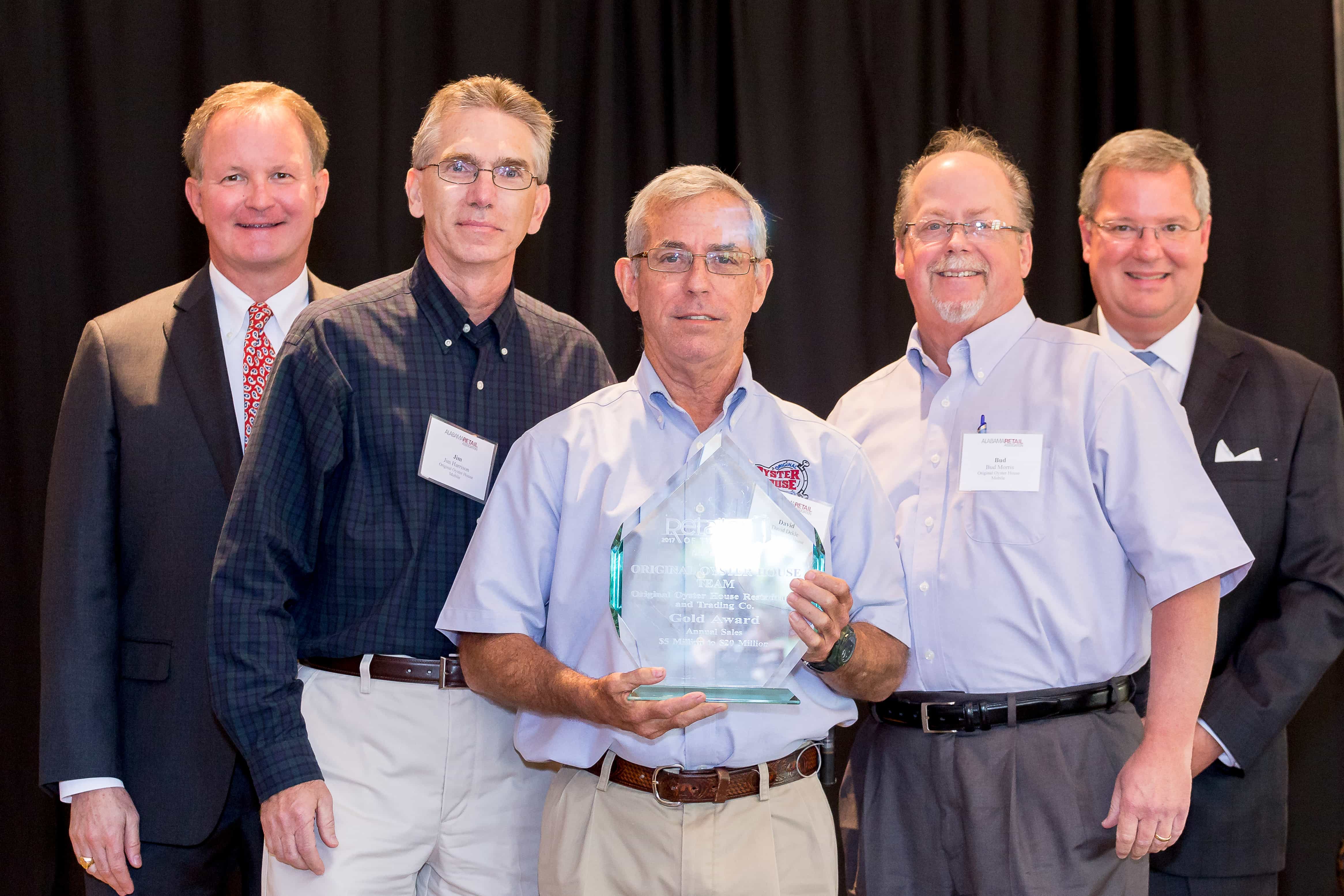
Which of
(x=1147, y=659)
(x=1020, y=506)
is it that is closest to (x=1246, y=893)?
(x=1147, y=659)

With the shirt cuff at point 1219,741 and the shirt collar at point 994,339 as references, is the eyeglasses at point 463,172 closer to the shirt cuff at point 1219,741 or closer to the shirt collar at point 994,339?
the shirt collar at point 994,339

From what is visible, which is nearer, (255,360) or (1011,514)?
(1011,514)

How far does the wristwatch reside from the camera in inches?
77.2

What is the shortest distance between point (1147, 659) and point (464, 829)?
159 cm

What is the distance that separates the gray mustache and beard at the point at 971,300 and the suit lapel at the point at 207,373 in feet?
5.32

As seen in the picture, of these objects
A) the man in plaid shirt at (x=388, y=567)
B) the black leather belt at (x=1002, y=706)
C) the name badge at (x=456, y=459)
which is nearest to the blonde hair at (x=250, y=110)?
the man in plaid shirt at (x=388, y=567)

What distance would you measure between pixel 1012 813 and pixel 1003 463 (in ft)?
2.34

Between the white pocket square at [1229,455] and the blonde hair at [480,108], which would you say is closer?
the blonde hair at [480,108]

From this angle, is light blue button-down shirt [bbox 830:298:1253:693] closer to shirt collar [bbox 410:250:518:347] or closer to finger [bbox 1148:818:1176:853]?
finger [bbox 1148:818:1176:853]

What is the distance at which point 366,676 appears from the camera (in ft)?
7.49

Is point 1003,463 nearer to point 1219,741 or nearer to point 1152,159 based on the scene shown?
point 1219,741

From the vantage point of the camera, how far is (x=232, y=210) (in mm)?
2746

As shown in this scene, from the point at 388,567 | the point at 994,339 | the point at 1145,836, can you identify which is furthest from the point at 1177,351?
the point at 388,567

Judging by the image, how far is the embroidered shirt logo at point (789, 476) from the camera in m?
2.18
